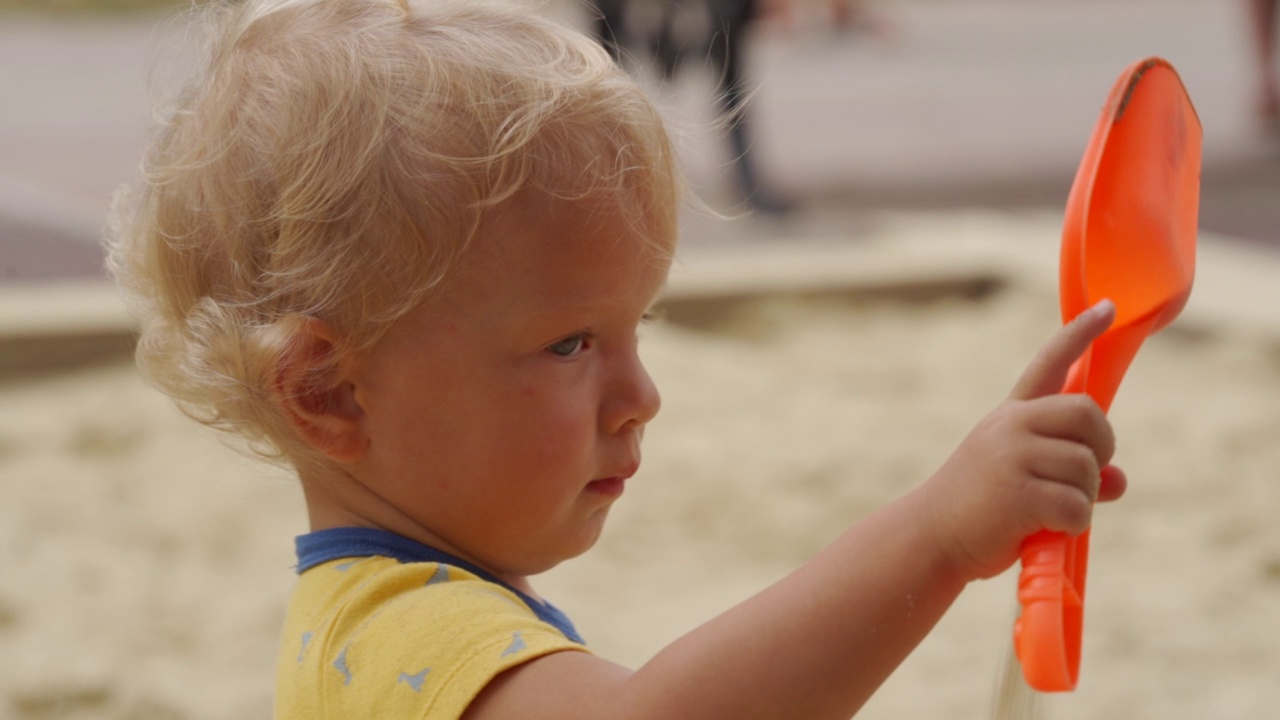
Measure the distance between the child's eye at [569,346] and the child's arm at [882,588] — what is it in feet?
0.57

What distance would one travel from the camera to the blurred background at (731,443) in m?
1.64

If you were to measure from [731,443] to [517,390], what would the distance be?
157 cm

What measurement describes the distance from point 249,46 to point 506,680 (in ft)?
1.30

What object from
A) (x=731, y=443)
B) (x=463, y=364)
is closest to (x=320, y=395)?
→ (x=463, y=364)

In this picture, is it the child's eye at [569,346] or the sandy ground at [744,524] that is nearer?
the child's eye at [569,346]

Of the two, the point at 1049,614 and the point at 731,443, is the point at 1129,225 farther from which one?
the point at 731,443

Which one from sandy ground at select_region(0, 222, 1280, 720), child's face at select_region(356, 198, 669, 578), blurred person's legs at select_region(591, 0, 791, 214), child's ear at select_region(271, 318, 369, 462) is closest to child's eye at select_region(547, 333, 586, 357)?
child's face at select_region(356, 198, 669, 578)

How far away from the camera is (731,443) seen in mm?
2361

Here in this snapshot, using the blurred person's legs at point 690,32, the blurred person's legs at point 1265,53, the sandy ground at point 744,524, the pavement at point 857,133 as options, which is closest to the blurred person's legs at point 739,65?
the blurred person's legs at point 690,32

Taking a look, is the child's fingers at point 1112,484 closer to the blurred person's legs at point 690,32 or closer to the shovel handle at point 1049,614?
the shovel handle at point 1049,614

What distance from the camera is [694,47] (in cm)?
430

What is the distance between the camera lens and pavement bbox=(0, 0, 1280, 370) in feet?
11.1

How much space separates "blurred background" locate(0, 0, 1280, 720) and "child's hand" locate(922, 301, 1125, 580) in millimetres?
320

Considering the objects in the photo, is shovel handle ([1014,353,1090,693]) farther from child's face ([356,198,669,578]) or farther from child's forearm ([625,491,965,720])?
child's face ([356,198,669,578])
